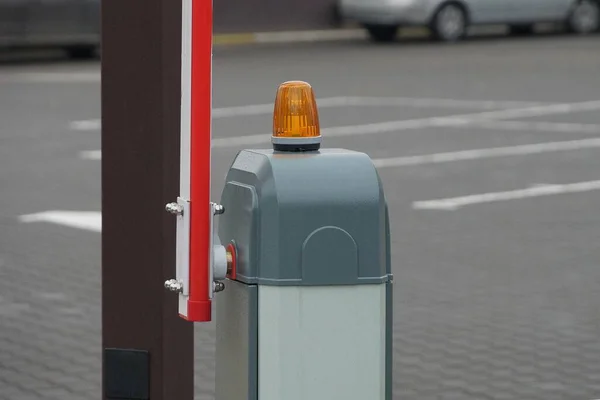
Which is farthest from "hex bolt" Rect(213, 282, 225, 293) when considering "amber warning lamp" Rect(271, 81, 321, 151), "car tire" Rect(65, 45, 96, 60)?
"car tire" Rect(65, 45, 96, 60)

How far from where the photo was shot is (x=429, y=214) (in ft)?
34.4

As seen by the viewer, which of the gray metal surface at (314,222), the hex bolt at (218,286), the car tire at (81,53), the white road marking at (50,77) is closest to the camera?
the gray metal surface at (314,222)

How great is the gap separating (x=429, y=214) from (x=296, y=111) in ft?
23.0

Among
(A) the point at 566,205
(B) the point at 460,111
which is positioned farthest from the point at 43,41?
(A) the point at 566,205

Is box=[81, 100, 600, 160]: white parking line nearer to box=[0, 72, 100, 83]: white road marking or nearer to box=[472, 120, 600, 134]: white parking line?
box=[472, 120, 600, 134]: white parking line

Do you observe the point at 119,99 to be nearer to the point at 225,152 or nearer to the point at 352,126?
the point at 225,152

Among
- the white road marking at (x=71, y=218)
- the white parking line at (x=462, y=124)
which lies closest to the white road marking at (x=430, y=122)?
the white parking line at (x=462, y=124)

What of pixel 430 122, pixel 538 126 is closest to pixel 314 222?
pixel 538 126

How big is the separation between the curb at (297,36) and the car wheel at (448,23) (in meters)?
1.52

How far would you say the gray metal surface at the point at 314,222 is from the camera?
11.3 ft

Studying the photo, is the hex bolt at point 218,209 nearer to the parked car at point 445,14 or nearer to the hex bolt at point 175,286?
the hex bolt at point 175,286

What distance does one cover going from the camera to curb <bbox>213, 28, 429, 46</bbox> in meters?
28.6

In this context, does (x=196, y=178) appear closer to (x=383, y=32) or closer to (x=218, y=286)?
(x=218, y=286)

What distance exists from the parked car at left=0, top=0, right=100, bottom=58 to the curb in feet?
16.2
